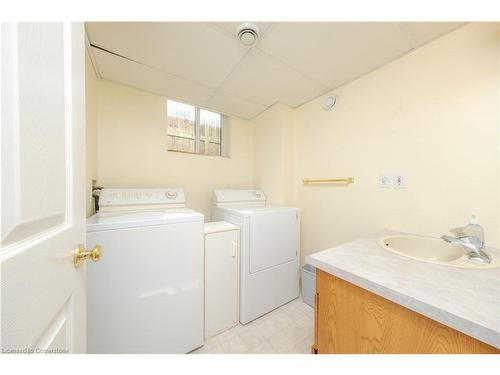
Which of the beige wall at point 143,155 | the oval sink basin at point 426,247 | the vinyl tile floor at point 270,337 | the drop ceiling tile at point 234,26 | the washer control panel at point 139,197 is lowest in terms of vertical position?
the vinyl tile floor at point 270,337

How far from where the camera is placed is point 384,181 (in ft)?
4.44

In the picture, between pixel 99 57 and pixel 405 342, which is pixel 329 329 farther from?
pixel 99 57

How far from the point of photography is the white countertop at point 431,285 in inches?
18.8

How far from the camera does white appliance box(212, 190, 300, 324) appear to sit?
149cm

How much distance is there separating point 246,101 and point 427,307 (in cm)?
207

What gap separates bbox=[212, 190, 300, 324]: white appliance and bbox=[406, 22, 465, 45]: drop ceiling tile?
1.52 metres

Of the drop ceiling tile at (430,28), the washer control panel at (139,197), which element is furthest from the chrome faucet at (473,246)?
the washer control panel at (139,197)

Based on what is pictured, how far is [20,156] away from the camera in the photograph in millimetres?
309

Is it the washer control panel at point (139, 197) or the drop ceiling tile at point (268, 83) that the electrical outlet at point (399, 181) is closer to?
the drop ceiling tile at point (268, 83)

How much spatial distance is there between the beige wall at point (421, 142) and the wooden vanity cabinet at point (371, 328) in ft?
2.84

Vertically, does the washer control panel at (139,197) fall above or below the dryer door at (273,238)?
above

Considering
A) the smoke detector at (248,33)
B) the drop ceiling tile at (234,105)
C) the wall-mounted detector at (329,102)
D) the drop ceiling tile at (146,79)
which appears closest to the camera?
the smoke detector at (248,33)

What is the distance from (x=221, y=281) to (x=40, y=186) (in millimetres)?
1317
